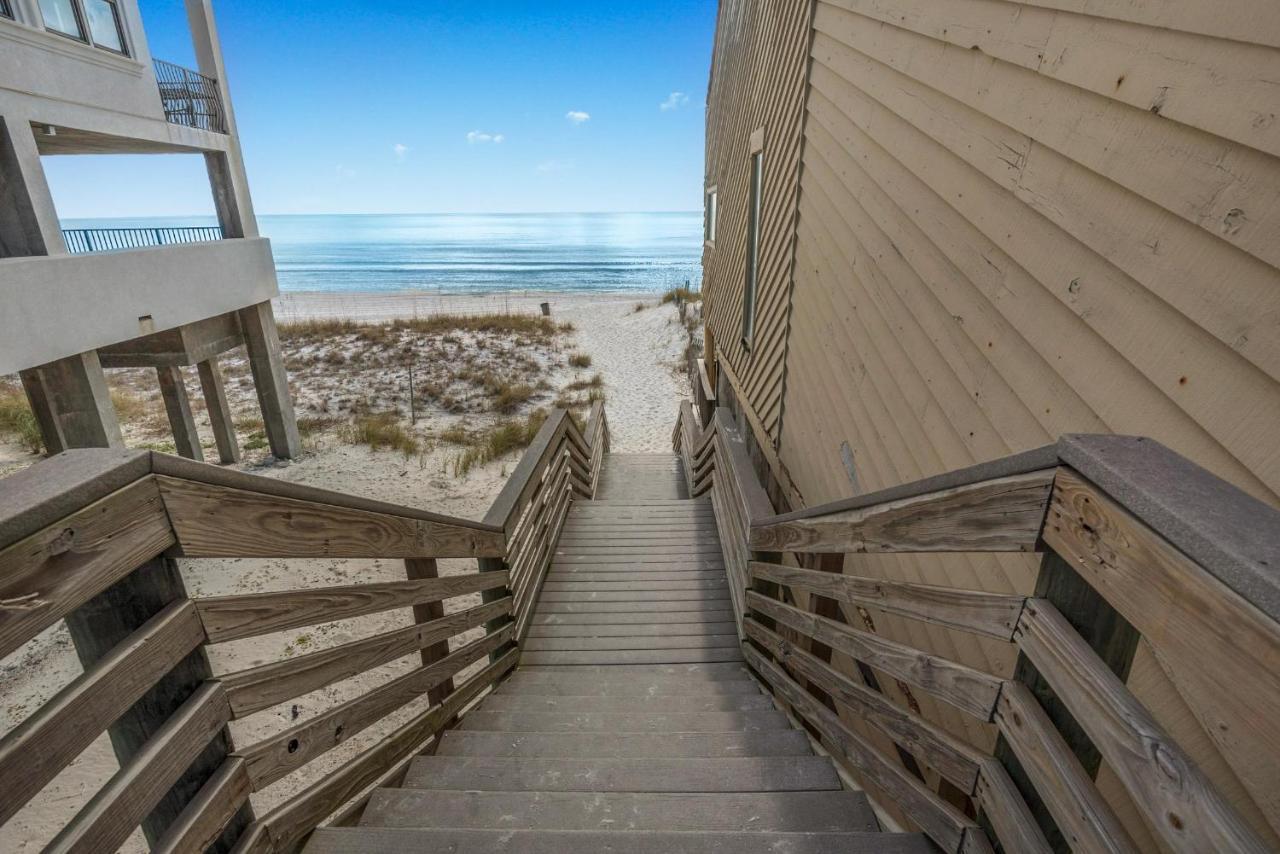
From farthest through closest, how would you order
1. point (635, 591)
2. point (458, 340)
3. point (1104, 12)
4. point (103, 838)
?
point (458, 340), point (635, 591), point (1104, 12), point (103, 838)

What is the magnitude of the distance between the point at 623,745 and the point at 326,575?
521 centimetres

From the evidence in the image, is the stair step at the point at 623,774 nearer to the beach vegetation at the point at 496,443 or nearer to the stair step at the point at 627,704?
the stair step at the point at 627,704

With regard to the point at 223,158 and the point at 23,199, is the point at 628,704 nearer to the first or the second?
the point at 23,199

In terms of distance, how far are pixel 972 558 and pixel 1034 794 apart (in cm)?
104

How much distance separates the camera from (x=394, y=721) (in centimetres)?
457

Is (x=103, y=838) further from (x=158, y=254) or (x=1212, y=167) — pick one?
(x=158, y=254)

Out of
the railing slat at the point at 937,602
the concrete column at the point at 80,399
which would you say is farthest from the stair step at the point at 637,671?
the concrete column at the point at 80,399

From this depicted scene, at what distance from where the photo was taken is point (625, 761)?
2.20 metres

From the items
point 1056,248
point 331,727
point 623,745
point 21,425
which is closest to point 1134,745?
point 1056,248

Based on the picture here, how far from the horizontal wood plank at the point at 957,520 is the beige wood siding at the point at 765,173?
10.5ft

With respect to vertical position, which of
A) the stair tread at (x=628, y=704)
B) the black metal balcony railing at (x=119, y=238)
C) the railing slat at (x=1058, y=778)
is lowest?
the stair tread at (x=628, y=704)

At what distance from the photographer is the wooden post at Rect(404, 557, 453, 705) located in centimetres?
229

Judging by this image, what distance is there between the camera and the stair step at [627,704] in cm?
286

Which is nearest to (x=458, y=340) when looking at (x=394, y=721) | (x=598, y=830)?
(x=394, y=721)
